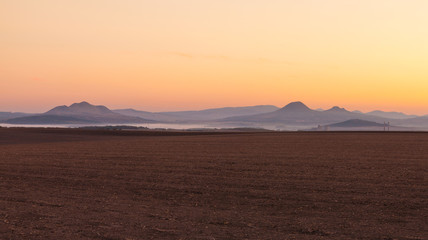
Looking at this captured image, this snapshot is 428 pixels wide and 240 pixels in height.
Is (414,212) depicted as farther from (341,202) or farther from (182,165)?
(182,165)

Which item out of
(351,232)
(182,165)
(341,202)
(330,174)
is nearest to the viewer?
(351,232)

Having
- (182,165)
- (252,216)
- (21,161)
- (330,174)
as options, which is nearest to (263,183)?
(330,174)

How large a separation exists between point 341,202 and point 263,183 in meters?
3.75

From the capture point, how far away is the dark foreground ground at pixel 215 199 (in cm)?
981

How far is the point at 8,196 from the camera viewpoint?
44.3ft

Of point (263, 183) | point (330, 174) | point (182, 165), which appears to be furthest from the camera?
point (182, 165)

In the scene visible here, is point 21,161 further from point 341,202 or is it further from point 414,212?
point 414,212

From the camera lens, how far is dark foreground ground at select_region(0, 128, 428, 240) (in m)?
9.81

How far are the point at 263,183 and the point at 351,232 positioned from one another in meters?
6.45

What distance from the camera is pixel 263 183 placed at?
16.1 meters

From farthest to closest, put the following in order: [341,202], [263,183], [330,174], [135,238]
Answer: [330,174]
[263,183]
[341,202]
[135,238]

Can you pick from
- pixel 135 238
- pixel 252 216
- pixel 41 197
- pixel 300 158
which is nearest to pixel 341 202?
pixel 252 216

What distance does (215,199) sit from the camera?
44.2 feet

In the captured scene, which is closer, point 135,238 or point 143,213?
point 135,238
